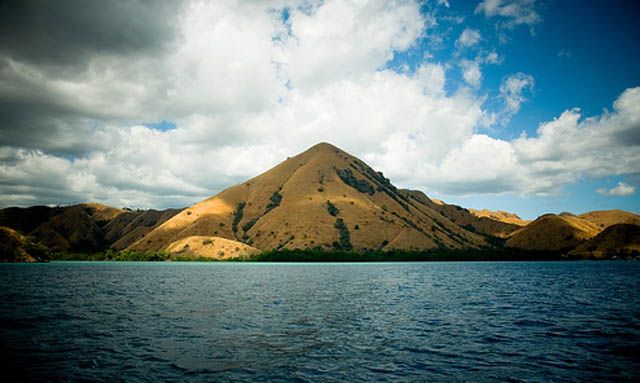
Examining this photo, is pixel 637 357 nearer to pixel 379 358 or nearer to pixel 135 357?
pixel 379 358

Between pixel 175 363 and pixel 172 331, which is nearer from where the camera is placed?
pixel 175 363

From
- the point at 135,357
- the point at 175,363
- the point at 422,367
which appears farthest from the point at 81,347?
the point at 422,367

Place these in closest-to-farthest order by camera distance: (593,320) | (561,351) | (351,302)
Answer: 1. (561,351)
2. (593,320)
3. (351,302)

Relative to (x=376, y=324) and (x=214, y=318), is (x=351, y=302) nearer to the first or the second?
(x=376, y=324)

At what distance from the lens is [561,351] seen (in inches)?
1029

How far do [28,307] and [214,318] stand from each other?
1015 inches

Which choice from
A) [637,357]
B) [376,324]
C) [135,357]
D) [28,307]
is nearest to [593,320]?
[637,357]

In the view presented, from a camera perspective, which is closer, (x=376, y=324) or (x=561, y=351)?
(x=561, y=351)

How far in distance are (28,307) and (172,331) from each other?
1061 inches

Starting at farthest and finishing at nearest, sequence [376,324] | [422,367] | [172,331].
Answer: [376,324], [172,331], [422,367]

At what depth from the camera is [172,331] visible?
1276 inches

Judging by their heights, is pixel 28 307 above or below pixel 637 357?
below

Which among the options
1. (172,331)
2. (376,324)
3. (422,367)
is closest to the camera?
(422,367)

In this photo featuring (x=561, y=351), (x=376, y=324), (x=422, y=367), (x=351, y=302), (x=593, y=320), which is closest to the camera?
(x=422, y=367)
